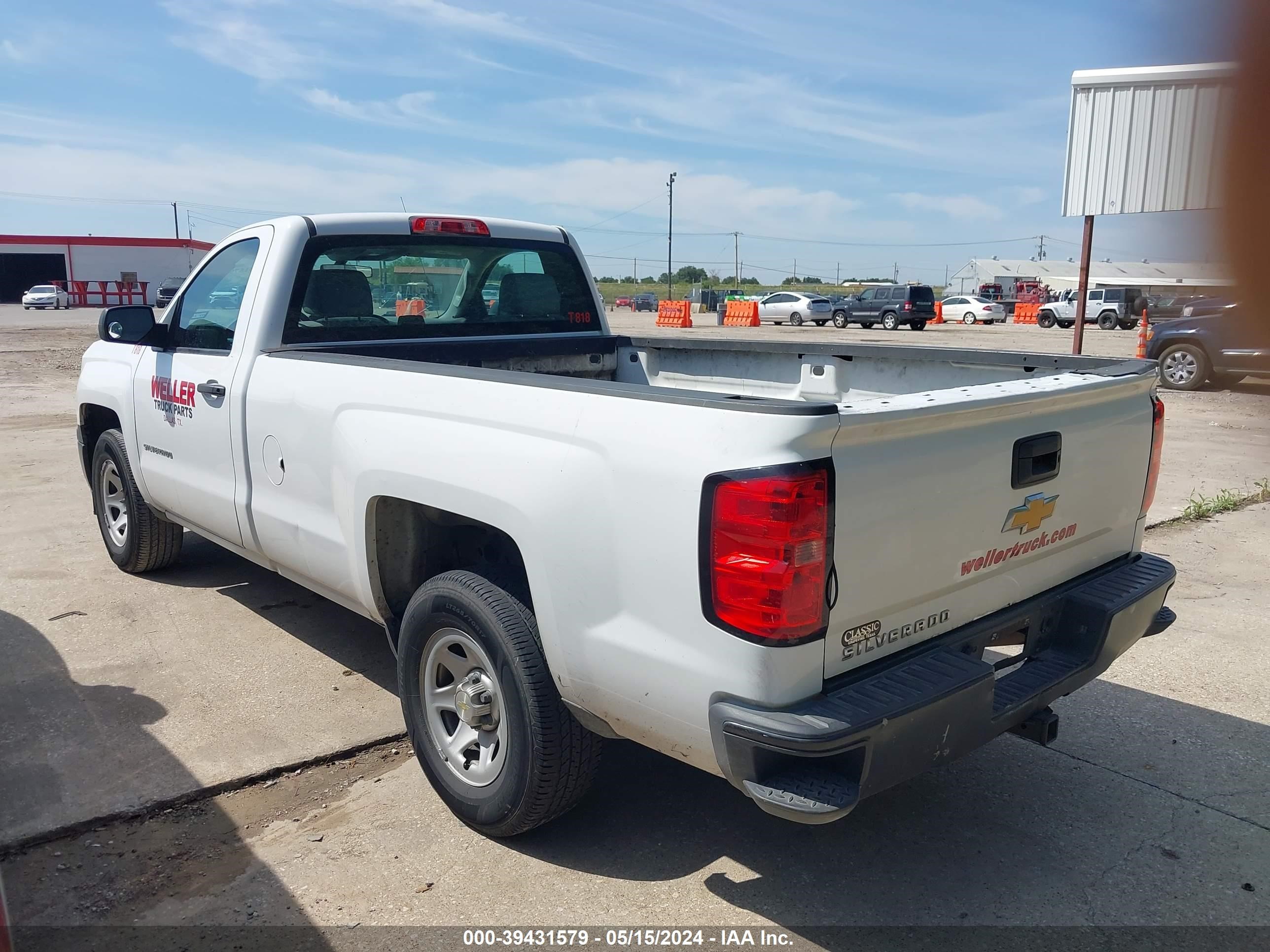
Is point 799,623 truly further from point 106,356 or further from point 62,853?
point 106,356

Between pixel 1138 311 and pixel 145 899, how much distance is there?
3.15 meters

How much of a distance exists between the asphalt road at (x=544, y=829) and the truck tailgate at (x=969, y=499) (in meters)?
0.44

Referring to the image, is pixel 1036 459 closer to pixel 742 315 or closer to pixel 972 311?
pixel 742 315

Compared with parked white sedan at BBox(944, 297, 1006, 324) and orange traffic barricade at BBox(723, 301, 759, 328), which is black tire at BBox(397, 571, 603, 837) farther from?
parked white sedan at BBox(944, 297, 1006, 324)

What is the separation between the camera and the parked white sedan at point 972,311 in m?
45.6

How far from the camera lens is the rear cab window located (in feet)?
15.1

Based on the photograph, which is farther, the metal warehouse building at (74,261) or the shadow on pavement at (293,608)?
the metal warehouse building at (74,261)

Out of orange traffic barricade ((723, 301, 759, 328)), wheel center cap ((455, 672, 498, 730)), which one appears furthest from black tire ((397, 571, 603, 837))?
orange traffic barricade ((723, 301, 759, 328))

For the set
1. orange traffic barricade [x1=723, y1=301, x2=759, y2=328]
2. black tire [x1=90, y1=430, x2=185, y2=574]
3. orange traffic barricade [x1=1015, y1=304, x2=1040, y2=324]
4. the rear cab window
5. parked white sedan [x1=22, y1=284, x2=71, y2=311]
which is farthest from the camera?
parked white sedan [x1=22, y1=284, x2=71, y2=311]

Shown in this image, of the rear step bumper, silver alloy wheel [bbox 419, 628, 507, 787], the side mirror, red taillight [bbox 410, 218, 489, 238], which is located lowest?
silver alloy wheel [bbox 419, 628, 507, 787]

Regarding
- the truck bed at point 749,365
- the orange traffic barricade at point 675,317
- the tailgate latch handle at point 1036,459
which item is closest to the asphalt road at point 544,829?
the tailgate latch handle at point 1036,459

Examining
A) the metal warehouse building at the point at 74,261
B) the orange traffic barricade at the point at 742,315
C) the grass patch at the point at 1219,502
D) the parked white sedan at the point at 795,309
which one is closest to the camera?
the grass patch at the point at 1219,502

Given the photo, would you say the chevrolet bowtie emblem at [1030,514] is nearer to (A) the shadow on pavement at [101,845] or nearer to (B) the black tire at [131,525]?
(A) the shadow on pavement at [101,845]

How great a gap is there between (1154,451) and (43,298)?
5660 cm
